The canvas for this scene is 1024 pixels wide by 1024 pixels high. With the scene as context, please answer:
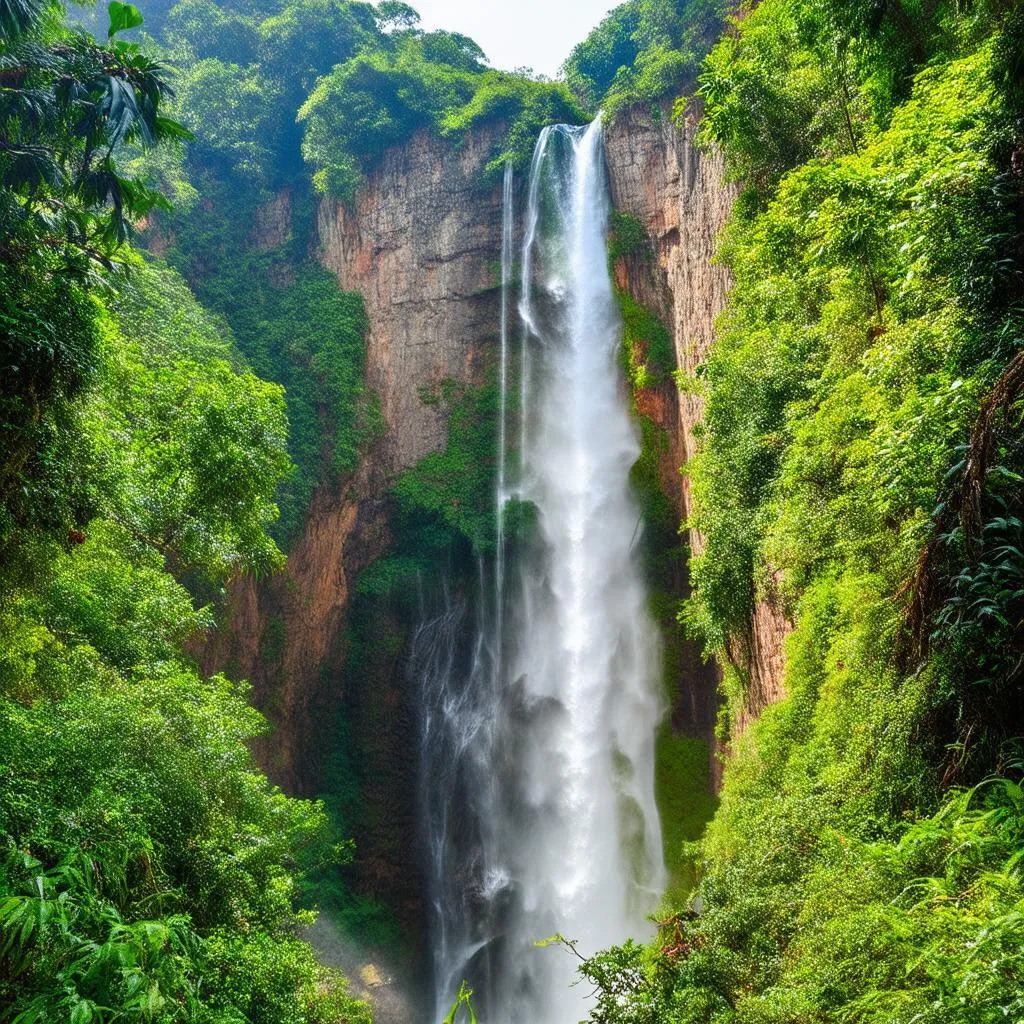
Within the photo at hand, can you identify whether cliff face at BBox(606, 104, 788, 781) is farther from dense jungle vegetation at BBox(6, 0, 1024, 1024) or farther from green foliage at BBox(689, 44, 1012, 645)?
green foliage at BBox(689, 44, 1012, 645)

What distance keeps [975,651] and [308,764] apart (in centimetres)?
1708

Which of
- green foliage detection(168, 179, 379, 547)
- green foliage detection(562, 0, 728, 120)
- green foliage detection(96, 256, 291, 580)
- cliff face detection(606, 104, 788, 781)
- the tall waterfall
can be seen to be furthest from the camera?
green foliage detection(562, 0, 728, 120)

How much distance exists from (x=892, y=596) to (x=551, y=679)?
13241 mm

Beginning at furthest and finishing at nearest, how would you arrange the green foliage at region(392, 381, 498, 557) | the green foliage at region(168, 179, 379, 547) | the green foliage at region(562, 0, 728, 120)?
the green foliage at region(562, 0, 728, 120) < the green foliage at region(168, 179, 379, 547) < the green foliage at region(392, 381, 498, 557)

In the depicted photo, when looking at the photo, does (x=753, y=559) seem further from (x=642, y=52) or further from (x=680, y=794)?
(x=642, y=52)

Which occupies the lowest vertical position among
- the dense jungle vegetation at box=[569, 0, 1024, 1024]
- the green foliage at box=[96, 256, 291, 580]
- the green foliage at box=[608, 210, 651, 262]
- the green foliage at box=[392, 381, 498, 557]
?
the dense jungle vegetation at box=[569, 0, 1024, 1024]

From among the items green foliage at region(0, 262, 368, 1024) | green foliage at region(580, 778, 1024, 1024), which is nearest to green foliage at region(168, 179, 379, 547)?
green foliage at region(0, 262, 368, 1024)

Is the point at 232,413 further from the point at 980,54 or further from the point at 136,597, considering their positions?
the point at 980,54

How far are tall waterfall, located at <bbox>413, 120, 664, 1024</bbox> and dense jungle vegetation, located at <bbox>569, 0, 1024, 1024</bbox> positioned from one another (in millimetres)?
7997

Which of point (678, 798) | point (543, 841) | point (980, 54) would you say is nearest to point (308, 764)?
point (543, 841)

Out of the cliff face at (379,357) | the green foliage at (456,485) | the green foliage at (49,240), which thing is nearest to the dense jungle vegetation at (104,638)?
the green foliage at (49,240)

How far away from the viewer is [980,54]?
5.94 metres

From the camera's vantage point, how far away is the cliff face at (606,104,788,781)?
10484 mm

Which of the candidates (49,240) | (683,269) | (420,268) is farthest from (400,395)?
Result: (49,240)
